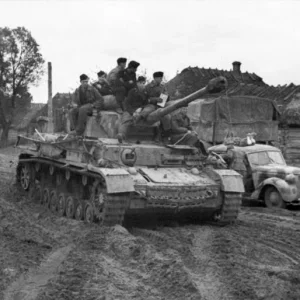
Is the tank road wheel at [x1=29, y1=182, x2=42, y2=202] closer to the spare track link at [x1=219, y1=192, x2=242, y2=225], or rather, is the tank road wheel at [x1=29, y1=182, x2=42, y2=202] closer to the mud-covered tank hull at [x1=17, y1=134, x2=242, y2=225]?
the mud-covered tank hull at [x1=17, y1=134, x2=242, y2=225]

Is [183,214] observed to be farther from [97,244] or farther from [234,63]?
[234,63]

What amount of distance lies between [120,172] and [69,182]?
277 cm

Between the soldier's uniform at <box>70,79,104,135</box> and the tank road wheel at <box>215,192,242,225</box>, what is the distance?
3.37 m

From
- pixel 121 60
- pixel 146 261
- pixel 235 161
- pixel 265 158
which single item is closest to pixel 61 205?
pixel 121 60

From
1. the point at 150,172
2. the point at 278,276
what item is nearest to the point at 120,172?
the point at 150,172

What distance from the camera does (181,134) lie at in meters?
11.4

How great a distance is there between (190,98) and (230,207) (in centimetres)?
214

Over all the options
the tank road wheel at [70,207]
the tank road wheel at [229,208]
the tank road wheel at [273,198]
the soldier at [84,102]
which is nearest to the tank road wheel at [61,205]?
the tank road wheel at [70,207]

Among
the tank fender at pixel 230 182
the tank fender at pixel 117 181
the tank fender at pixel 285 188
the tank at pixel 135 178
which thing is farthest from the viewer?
the tank fender at pixel 285 188

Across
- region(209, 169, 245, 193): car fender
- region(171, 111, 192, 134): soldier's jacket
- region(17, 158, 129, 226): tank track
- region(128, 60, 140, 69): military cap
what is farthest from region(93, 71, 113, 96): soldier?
region(209, 169, 245, 193): car fender

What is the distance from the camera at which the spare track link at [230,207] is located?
9922 millimetres

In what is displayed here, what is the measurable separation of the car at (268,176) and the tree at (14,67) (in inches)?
1115

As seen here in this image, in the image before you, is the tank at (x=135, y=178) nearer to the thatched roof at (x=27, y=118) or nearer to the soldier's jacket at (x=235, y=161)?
the soldier's jacket at (x=235, y=161)

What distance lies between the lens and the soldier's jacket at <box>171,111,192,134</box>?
11.4m
